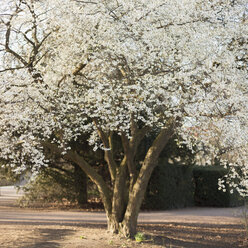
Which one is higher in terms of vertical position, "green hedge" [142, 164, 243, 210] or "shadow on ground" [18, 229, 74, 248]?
"green hedge" [142, 164, 243, 210]

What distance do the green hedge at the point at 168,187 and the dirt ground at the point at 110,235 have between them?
125 centimetres

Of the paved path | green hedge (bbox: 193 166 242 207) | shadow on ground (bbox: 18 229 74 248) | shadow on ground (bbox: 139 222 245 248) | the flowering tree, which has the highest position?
the flowering tree

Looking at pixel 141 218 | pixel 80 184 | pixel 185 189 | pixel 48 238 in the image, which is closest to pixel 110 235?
pixel 48 238

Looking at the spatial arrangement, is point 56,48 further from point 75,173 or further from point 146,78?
point 75,173

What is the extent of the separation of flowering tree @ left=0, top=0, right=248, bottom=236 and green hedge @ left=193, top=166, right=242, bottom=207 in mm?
8438

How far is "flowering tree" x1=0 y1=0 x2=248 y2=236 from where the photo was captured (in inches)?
291

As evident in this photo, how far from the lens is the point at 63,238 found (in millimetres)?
8203

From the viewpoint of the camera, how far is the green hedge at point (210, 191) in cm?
1662

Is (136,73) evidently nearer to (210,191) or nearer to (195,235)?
(195,235)

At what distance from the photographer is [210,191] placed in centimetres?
1669

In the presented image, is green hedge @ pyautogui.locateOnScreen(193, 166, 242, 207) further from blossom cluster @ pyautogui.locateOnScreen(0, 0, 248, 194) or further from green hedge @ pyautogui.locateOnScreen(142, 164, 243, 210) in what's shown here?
blossom cluster @ pyautogui.locateOnScreen(0, 0, 248, 194)

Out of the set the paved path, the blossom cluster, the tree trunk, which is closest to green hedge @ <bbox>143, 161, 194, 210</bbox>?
the paved path

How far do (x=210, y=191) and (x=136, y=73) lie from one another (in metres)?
10.3

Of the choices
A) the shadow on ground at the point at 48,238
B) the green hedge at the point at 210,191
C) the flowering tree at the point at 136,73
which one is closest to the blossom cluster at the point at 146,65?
the flowering tree at the point at 136,73
